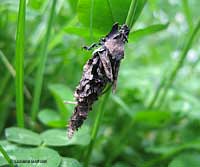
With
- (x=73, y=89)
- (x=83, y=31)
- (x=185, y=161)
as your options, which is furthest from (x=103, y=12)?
(x=73, y=89)

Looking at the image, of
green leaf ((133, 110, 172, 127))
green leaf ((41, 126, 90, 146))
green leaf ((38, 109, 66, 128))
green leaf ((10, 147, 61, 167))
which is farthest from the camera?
green leaf ((133, 110, 172, 127))

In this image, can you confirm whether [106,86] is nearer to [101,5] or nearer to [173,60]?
[101,5]

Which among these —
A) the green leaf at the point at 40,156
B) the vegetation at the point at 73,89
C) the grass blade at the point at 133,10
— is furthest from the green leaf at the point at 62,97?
the grass blade at the point at 133,10

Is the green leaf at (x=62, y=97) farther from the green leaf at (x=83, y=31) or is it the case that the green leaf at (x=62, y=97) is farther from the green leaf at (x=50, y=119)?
the green leaf at (x=83, y=31)

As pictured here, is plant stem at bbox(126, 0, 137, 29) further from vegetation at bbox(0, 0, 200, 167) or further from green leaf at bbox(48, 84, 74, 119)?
green leaf at bbox(48, 84, 74, 119)

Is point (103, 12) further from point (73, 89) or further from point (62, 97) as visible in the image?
point (73, 89)

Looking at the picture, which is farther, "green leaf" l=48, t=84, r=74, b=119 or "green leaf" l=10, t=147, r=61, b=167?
"green leaf" l=48, t=84, r=74, b=119

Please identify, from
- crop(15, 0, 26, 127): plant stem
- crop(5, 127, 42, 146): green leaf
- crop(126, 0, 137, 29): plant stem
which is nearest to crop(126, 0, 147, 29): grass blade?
crop(126, 0, 137, 29): plant stem
